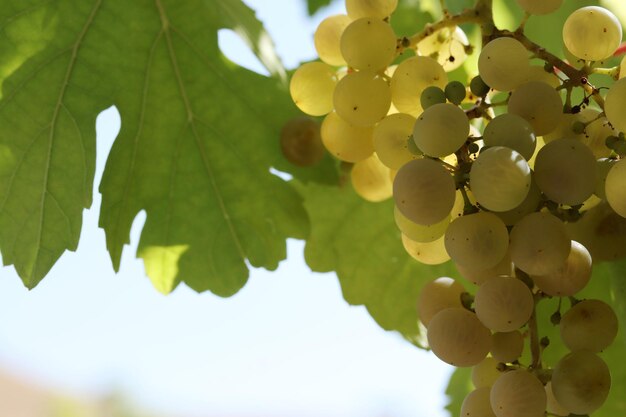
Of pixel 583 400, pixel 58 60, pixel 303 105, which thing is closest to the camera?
pixel 583 400

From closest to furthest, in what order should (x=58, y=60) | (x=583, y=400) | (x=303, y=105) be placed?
1. (x=583, y=400)
2. (x=303, y=105)
3. (x=58, y=60)

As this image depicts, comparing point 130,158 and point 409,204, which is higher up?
point 130,158

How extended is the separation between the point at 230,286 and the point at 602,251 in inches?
17.9

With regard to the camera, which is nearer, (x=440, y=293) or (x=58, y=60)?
(x=440, y=293)

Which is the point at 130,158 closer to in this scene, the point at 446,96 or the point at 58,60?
the point at 58,60

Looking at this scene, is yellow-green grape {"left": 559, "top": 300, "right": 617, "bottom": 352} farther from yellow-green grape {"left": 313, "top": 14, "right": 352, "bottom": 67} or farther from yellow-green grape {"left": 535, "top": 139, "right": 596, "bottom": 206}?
yellow-green grape {"left": 313, "top": 14, "right": 352, "bottom": 67}

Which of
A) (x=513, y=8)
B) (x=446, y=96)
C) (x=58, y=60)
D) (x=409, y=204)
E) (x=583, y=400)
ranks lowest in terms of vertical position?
(x=583, y=400)

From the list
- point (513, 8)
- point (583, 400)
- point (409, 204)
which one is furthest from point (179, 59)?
point (583, 400)

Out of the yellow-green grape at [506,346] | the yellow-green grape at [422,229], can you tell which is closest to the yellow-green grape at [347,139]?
the yellow-green grape at [422,229]

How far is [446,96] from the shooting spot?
687mm

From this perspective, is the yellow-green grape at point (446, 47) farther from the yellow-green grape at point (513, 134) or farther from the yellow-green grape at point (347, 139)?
the yellow-green grape at point (513, 134)

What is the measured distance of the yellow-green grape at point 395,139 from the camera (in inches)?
28.5

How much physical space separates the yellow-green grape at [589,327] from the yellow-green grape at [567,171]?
0.27 ft

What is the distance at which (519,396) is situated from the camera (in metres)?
0.60
